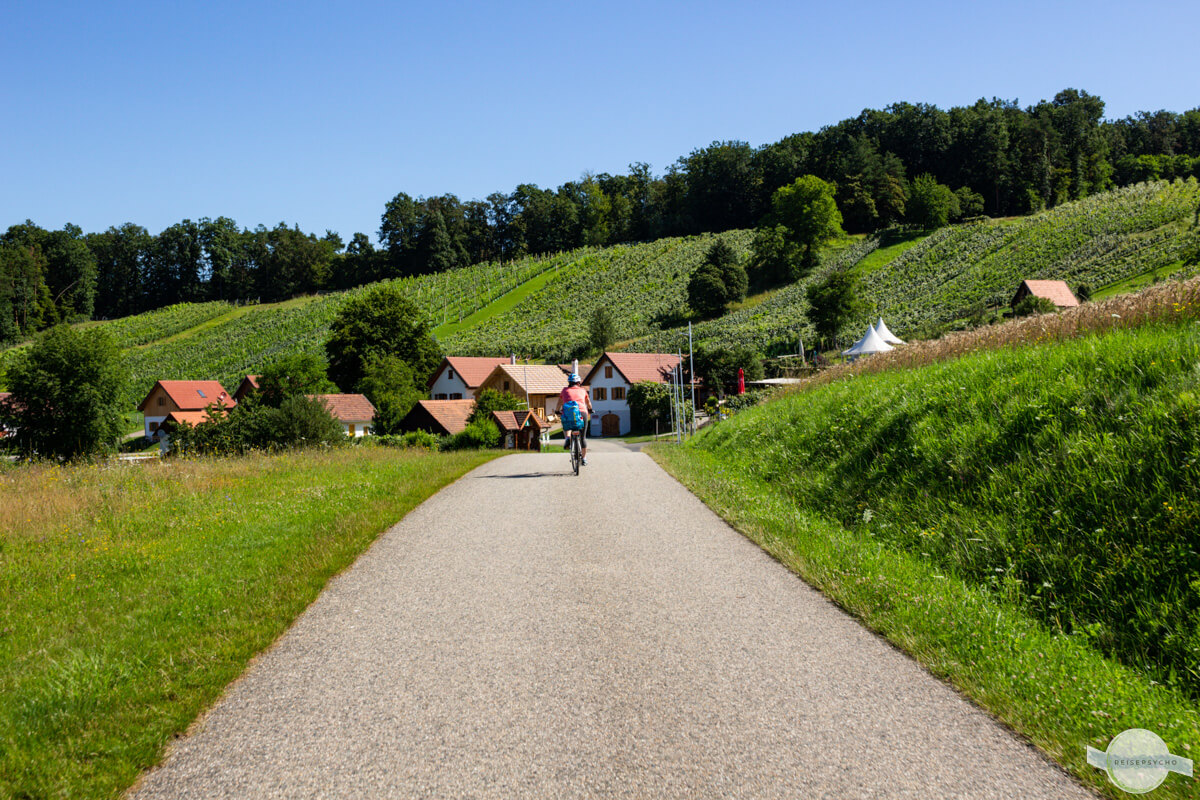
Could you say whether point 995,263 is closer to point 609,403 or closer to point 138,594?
point 609,403

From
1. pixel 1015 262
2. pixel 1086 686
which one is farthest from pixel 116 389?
pixel 1015 262

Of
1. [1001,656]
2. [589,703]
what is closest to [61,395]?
[589,703]

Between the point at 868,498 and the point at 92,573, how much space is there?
26.3 ft

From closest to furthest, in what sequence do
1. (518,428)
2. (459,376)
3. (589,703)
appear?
(589,703) < (518,428) < (459,376)

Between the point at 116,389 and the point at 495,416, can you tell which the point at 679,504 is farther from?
the point at 116,389

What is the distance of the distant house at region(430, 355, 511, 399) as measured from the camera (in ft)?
222

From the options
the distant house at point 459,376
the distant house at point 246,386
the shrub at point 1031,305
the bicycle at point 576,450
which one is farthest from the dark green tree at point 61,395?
the shrub at point 1031,305

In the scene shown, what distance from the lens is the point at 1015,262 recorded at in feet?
268

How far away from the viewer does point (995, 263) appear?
274 feet

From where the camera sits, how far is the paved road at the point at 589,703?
3.09 meters

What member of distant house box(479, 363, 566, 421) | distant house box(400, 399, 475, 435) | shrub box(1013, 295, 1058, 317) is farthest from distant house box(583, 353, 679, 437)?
shrub box(1013, 295, 1058, 317)

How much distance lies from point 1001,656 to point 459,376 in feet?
215

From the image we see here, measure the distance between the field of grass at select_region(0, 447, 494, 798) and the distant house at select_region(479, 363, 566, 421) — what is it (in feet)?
173

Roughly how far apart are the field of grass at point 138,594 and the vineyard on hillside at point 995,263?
56.9 metres
